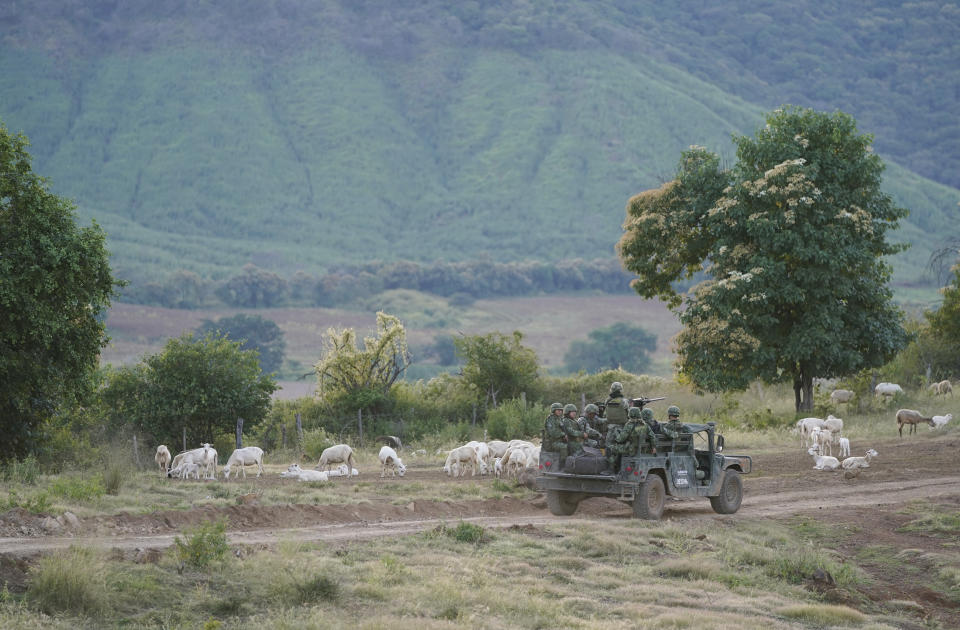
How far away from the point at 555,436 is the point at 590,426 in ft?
4.32

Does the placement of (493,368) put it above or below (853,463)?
above

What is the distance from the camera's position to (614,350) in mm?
131750

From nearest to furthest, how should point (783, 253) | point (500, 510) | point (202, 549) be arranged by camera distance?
point (202, 549)
point (500, 510)
point (783, 253)

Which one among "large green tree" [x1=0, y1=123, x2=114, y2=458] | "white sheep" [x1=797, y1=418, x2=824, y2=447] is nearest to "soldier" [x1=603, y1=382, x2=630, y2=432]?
"large green tree" [x1=0, y1=123, x2=114, y2=458]

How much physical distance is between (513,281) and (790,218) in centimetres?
14367

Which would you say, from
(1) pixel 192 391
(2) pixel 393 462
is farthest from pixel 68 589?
(1) pixel 192 391

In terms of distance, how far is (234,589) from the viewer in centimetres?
1266

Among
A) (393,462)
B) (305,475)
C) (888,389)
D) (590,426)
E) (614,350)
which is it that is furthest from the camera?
(614,350)

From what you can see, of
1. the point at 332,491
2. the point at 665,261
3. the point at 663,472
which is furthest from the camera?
the point at 665,261

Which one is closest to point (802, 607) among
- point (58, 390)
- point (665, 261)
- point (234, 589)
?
point (234, 589)

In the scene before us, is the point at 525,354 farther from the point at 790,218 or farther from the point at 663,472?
the point at 663,472

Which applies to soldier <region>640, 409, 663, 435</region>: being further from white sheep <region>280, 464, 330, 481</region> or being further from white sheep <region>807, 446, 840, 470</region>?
white sheep <region>807, 446, 840, 470</region>

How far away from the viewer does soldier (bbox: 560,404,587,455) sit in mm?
19000

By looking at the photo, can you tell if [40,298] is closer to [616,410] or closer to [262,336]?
[616,410]
